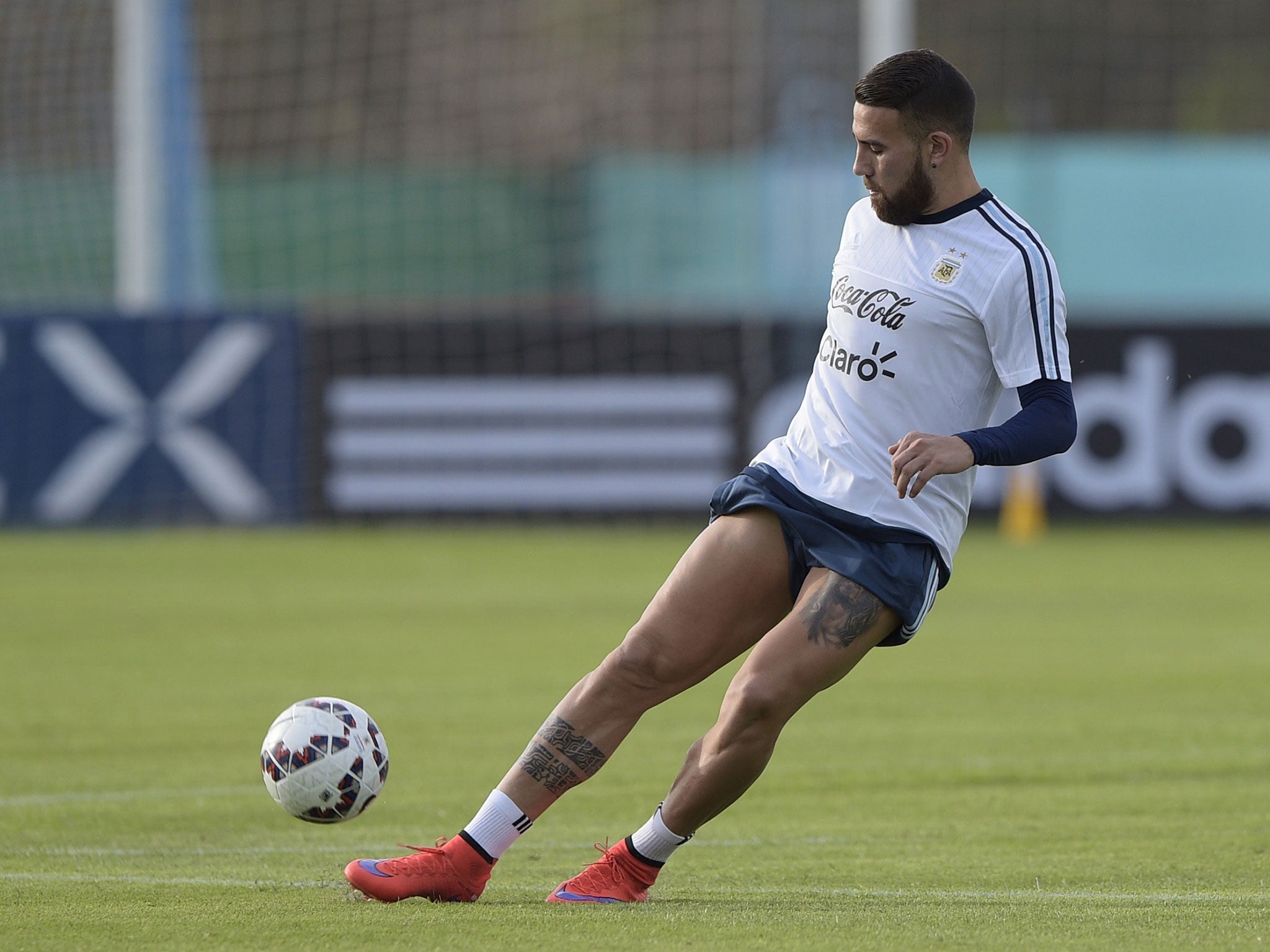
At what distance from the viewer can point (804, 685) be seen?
199 inches

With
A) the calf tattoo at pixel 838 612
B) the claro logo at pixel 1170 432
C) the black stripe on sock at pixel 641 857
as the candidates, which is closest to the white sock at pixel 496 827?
the black stripe on sock at pixel 641 857

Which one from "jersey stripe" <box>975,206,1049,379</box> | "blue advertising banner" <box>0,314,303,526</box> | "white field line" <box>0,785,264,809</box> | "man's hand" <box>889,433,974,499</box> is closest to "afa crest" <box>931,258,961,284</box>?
"jersey stripe" <box>975,206,1049,379</box>

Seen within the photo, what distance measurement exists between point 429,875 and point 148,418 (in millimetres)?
13529

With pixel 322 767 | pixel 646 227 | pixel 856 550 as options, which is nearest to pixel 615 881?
pixel 322 767

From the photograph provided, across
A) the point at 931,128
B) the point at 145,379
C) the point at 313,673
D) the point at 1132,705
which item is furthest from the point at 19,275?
the point at 931,128

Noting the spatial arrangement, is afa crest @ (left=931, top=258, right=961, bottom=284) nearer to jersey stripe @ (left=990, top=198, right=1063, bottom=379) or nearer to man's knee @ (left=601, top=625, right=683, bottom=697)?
jersey stripe @ (left=990, top=198, right=1063, bottom=379)

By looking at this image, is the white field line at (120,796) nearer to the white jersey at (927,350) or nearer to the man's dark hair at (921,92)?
the white jersey at (927,350)

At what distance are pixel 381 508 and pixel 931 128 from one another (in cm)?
1377

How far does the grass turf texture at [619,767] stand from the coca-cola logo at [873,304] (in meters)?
1.55

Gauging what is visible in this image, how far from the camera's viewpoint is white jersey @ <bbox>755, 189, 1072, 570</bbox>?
504 centimetres

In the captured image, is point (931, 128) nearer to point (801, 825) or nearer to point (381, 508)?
point (801, 825)

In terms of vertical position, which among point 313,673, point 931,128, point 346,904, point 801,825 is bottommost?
point 313,673

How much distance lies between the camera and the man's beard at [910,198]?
5176 millimetres

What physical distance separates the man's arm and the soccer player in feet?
0.04
